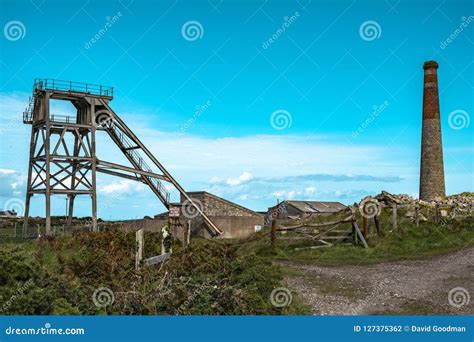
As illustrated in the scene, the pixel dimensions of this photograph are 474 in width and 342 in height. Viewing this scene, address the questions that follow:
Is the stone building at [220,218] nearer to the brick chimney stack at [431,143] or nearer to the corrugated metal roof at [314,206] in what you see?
the corrugated metal roof at [314,206]

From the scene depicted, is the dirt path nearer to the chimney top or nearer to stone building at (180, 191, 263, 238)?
stone building at (180, 191, 263, 238)

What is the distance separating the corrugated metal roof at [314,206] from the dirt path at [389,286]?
2916 cm

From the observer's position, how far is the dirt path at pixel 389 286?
38.8 feet

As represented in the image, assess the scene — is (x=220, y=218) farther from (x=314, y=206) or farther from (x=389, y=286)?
(x=389, y=286)

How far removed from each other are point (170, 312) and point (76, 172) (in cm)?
2447

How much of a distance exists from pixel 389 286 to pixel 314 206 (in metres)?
36.7

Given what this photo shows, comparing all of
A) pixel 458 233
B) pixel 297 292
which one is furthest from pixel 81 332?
pixel 458 233

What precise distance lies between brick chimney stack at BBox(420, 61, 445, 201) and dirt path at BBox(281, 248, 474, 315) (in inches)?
737

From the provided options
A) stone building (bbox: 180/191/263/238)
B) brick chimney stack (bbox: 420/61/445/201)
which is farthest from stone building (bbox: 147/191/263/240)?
brick chimney stack (bbox: 420/61/445/201)

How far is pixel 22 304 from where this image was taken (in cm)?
Result: 997

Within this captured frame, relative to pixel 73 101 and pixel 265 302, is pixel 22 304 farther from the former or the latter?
pixel 73 101

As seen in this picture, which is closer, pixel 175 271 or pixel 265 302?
pixel 265 302

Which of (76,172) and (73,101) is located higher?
(73,101)

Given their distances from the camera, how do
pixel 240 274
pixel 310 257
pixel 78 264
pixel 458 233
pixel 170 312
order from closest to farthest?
pixel 170 312
pixel 240 274
pixel 78 264
pixel 310 257
pixel 458 233
